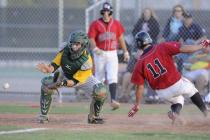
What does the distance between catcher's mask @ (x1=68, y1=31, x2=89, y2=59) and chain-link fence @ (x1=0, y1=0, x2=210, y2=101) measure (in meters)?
5.60

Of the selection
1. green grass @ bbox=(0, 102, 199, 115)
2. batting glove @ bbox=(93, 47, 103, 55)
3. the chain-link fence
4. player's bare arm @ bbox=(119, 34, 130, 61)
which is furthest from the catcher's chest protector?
the chain-link fence

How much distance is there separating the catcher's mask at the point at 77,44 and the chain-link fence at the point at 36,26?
5.60 meters

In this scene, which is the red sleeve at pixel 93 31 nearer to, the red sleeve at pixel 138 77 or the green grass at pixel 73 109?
the green grass at pixel 73 109

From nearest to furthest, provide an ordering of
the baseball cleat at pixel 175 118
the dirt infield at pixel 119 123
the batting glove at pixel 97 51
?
the dirt infield at pixel 119 123 → the baseball cleat at pixel 175 118 → the batting glove at pixel 97 51

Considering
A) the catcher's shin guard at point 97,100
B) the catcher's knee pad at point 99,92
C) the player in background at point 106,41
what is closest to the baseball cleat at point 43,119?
the catcher's shin guard at point 97,100

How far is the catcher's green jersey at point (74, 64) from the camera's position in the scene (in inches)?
417

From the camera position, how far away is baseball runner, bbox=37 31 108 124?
10.4 metres

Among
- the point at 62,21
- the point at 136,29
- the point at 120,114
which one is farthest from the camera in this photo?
the point at 62,21

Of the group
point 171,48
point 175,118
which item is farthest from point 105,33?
point 175,118

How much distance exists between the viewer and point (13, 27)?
670 inches

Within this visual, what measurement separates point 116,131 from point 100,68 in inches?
193

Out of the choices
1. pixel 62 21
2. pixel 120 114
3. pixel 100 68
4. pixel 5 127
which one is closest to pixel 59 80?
pixel 5 127

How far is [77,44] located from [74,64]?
0.39 metres

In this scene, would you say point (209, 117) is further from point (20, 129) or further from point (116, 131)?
point (20, 129)
